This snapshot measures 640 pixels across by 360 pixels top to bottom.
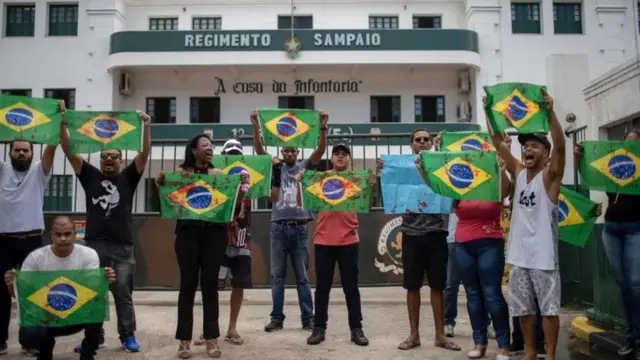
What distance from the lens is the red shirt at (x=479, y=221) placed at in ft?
16.5

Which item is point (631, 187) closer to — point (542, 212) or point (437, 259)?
point (542, 212)

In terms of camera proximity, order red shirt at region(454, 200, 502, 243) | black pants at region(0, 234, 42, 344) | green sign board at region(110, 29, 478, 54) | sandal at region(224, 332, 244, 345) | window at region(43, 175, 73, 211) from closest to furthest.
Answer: red shirt at region(454, 200, 502, 243) < black pants at region(0, 234, 42, 344) < sandal at region(224, 332, 244, 345) < window at region(43, 175, 73, 211) < green sign board at region(110, 29, 478, 54)

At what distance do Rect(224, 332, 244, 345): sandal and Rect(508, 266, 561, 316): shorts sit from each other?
8.27 feet

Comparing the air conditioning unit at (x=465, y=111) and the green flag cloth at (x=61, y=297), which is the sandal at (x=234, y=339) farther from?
the air conditioning unit at (x=465, y=111)

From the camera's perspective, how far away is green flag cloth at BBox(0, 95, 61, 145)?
17.7 feet

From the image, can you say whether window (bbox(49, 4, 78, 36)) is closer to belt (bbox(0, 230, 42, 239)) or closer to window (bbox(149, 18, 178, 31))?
window (bbox(149, 18, 178, 31))

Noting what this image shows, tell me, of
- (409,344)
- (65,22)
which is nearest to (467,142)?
(409,344)

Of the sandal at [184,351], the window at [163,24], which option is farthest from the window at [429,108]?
the sandal at [184,351]

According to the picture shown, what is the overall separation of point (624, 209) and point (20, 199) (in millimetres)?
5267

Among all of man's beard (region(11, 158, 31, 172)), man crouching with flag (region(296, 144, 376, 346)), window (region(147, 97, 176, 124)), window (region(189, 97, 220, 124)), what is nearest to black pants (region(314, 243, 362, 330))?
man crouching with flag (region(296, 144, 376, 346))

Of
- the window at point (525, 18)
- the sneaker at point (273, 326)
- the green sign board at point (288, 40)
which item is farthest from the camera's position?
the window at point (525, 18)

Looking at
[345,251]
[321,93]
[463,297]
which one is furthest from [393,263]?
[321,93]

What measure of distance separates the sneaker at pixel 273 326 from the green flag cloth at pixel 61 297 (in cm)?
191

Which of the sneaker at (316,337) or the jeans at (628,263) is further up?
the jeans at (628,263)
